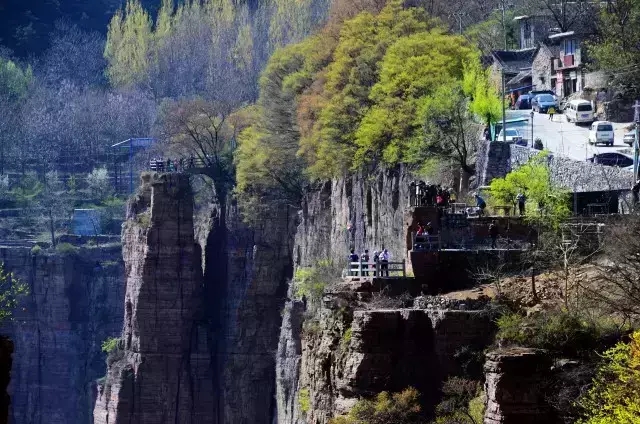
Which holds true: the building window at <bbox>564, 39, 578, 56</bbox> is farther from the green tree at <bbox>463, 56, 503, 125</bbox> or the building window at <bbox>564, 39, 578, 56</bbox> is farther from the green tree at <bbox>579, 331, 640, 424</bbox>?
the green tree at <bbox>579, 331, 640, 424</bbox>

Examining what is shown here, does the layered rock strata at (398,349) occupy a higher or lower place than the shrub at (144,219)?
lower

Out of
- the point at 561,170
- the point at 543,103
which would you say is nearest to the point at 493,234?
the point at 561,170

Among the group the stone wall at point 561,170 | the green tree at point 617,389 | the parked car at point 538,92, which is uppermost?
the parked car at point 538,92

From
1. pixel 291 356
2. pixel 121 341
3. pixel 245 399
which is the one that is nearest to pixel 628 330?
pixel 291 356

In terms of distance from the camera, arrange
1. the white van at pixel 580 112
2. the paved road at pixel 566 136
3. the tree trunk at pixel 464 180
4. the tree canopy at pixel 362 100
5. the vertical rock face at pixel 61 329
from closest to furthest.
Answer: the tree trunk at pixel 464 180 < the paved road at pixel 566 136 < the tree canopy at pixel 362 100 < the white van at pixel 580 112 < the vertical rock face at pixel 61 329

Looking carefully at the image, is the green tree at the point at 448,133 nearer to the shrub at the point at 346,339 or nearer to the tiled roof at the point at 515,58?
the tiled roof at the point at 515,58

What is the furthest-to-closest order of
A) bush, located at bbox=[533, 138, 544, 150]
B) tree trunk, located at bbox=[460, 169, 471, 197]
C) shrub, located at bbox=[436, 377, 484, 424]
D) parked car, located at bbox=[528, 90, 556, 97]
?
parked car, located at bbox=[528, 90, 556, 97] < tree trunk, located at bbox=[460, 169, 471, 197] < bush, located at bbox=[533, 138, 544, 150] < shrub, located at bbox=[436, 377, 484, 424]

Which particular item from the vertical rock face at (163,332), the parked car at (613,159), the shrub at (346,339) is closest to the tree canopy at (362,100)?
the vertical rock face at (163,332)

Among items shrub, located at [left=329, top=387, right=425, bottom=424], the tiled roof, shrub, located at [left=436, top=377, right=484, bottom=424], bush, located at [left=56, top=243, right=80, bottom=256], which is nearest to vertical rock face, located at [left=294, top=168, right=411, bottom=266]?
the tiled roof
